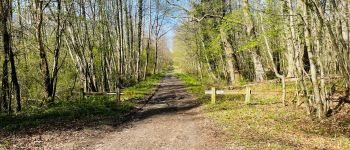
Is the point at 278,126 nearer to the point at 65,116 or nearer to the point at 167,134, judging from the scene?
the point at 167,134

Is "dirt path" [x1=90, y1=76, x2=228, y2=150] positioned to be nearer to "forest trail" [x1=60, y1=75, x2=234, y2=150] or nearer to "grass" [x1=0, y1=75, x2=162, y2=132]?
"forest trail" [x1=60, y1=75, x2=234, y2=150]

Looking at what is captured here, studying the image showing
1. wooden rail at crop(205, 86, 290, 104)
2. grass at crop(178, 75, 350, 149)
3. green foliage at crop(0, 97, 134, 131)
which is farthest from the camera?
wooden rail at crop(205, 86, 290, 104)

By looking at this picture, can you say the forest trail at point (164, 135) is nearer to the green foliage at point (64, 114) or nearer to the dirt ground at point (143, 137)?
the dirt ground at point (143, 137)

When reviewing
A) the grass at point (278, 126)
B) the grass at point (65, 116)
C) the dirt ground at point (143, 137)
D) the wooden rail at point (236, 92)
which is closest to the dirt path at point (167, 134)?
the dirt ground at point (143, 137)

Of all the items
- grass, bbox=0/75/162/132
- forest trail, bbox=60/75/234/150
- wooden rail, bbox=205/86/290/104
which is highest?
wooden rail, bbox=205/86/290/104

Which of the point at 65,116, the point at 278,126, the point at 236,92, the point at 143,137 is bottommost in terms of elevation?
the point at 143,137

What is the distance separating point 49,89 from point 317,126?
14.7m

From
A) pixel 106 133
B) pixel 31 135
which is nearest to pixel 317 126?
pixel 106 133

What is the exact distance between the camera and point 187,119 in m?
15.4

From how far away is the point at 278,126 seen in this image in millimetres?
12805

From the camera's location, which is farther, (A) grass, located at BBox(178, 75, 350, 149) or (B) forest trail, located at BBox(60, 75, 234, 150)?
(B) forest trail, located at BBox(60, 75, 234, 150)

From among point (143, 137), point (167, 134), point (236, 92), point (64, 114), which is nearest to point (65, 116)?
point (64, 114)

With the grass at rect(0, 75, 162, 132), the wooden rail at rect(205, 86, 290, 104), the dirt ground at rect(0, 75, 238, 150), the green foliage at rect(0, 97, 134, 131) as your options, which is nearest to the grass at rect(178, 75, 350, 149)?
the wooden rail at rect(205, 86, 290, 104)

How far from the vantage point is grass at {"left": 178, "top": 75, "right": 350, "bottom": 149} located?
410 inches
